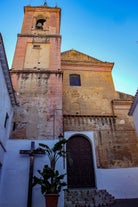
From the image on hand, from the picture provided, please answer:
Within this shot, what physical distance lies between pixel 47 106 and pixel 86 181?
15.6 ft

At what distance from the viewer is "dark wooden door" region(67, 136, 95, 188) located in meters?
9.91

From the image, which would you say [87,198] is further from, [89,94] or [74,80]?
[74,80]

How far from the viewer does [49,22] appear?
15.4 m

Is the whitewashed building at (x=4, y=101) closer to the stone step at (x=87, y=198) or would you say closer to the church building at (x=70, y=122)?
the church building at (x=70, y=122)

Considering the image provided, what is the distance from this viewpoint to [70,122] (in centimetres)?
1170

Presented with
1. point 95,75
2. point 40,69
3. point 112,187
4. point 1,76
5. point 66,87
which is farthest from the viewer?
point 95,75

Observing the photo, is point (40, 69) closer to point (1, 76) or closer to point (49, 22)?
point (1, 76)

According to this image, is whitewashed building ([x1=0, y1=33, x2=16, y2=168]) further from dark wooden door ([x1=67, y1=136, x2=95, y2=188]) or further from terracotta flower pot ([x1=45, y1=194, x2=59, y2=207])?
dark wooden door ([x1=67, y1=136, x2=95, y2=188])

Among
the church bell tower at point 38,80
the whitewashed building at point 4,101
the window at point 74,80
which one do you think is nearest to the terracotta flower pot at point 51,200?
the whitewashed building at point 4,101

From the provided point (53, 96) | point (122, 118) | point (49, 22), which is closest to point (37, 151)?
point (53, 96)

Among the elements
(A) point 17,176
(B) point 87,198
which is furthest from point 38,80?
(B) point 87,198

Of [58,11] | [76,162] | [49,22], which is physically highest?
[58,11]

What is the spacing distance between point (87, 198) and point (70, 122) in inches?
188

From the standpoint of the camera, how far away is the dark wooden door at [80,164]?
9914 mm
